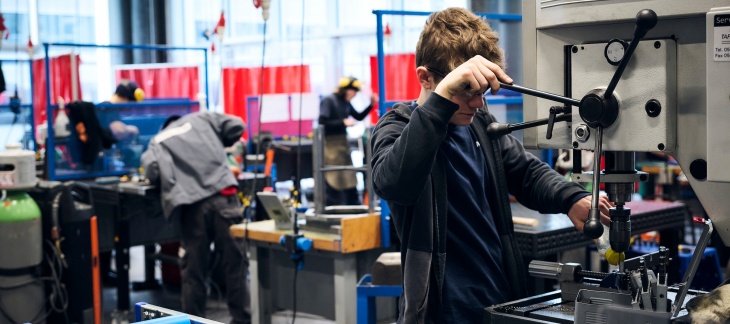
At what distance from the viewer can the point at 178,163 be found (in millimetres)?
4309

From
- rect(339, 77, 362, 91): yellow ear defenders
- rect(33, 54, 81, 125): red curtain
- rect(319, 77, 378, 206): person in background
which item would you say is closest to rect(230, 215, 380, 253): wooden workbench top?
rect(319, 77, 378, 206): person in background

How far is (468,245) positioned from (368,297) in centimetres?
145

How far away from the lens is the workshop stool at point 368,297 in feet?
9.20

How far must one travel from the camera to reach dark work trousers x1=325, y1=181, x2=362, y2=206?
21.3 ft

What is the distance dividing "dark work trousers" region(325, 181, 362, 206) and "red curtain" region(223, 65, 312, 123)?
2720 millimetres

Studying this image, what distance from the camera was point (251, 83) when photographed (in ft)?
31.6

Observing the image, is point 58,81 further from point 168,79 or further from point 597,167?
point 597,167

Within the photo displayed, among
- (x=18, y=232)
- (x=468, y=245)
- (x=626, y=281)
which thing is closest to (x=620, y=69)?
(x=626, y=281)

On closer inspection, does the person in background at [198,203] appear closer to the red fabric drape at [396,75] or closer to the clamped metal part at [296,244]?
the clamped metal part at [296,244]

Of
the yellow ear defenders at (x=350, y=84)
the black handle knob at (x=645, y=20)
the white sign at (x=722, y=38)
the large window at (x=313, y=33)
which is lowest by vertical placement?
the white sign at (x=722, y=38)

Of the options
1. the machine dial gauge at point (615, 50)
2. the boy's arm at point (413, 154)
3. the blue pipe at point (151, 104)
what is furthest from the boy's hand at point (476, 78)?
the blue pipe at point (151, 104)

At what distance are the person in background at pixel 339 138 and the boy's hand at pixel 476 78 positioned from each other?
4836 millimetres

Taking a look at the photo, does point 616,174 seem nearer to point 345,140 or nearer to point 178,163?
point 178,163

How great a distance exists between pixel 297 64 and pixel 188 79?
1.37m
